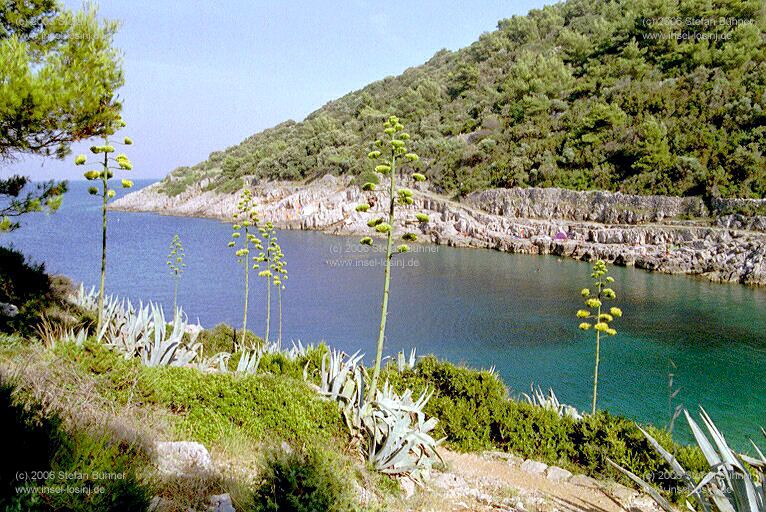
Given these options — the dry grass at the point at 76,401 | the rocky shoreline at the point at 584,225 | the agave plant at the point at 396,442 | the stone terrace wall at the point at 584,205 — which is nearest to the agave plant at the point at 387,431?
the agave plant at the point at 396,442

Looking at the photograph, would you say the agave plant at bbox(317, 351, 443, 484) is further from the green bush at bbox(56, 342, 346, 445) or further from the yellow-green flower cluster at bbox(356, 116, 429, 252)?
the yellow-green flower cluster at bbox(356, 116, 429, 252)

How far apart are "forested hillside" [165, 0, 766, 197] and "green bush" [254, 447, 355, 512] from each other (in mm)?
41724

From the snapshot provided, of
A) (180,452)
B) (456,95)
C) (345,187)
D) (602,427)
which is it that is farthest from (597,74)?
(180,452)

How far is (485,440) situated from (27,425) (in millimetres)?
5763

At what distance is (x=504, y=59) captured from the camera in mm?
73500

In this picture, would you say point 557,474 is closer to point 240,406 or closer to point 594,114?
point 240,406

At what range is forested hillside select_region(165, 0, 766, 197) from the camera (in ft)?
133

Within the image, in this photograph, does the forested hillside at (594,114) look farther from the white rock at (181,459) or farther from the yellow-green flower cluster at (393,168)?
the white rock at (181,459)

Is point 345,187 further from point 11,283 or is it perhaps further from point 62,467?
point 62,467

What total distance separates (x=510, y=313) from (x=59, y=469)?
23.8 metres

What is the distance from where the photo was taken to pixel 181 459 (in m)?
3.93

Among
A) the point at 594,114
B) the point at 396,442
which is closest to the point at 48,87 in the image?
the point at 396,442

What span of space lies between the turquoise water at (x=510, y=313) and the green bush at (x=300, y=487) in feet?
28.4

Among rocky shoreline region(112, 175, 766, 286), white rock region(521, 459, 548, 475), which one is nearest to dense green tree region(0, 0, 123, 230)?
white rock region(521, 459, 548, 475)
